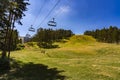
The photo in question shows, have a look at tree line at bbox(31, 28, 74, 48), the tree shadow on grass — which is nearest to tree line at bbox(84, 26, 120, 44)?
tree line at bbox(31, 28, 74, 48)

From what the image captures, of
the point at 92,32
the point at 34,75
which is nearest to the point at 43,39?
the point at 92,32

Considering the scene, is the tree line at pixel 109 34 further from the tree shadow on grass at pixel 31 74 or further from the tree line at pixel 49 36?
the tree shadow on grass at pixel 31 74

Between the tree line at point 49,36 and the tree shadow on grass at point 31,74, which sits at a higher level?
the tree line at point 49,36

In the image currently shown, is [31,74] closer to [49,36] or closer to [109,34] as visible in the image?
[49,36]

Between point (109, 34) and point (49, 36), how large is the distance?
36.3 meters

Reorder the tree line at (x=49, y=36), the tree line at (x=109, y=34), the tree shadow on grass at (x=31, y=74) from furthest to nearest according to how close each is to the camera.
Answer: the tree line at (x=109, y=34) < the tree line at (x=49, y=36) < the tree shadow on grass at (x=31, y=74)

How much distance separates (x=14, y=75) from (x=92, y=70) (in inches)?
414

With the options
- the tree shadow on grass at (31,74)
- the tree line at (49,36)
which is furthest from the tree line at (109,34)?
the tree shadow on grass at (31,74)

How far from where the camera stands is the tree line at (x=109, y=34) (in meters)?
133

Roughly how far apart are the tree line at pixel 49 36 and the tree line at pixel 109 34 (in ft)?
63.2

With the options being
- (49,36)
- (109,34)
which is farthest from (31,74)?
(109,34)

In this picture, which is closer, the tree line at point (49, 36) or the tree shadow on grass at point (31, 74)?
the tree shadow on grass at point (31, 74)

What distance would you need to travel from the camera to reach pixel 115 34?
132750mm

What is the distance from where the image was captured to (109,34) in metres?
139
